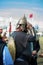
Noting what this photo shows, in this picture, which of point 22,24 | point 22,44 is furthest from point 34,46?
point 22,24

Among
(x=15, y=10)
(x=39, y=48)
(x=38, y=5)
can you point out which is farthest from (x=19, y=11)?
(x=39, y=48)

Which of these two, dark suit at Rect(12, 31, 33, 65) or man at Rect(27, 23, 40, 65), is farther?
man at Rect(27, 23, 40, 65)

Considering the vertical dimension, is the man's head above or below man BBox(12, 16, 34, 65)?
above

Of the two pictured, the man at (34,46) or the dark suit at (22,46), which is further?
the man at (34,46)

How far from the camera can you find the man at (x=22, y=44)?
213cm

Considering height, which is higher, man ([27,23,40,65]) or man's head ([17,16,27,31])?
man's head ([17,16,27,31])

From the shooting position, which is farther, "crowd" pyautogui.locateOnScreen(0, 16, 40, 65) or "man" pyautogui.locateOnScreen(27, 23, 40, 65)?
"man" pyautogui.locateOnScreen(27, 23, 40, 65)

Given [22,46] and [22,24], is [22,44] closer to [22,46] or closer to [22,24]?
[22,46]

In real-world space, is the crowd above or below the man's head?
below

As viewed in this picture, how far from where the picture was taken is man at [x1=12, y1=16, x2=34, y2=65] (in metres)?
2.13

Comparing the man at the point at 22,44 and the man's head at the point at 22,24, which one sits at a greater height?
the man's head at the point at 22,24

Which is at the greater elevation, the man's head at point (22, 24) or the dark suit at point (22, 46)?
the man's head at point (22, 24)

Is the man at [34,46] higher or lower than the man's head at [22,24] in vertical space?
lower

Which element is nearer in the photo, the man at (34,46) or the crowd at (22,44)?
the crowd at (22,44)
